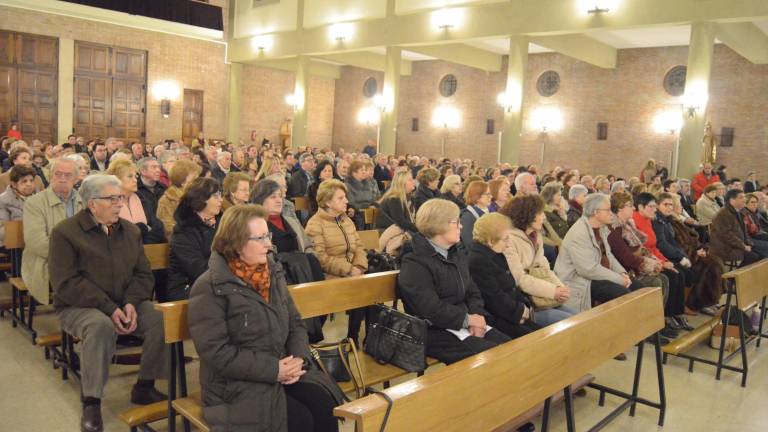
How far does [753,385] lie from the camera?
4.72 metres

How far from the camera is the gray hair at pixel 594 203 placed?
16.8 feet

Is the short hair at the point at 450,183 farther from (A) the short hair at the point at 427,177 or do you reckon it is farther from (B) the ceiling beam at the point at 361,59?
(B) the ceiling beam at the point at 361,59

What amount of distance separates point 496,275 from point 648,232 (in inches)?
123

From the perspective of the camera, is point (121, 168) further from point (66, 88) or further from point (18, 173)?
point (66, 88)

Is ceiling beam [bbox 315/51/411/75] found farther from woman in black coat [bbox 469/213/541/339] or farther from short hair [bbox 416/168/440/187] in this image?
woman in black coat [bbox 469/213/541/339]

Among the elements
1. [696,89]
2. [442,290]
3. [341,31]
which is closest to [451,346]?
[442,290]

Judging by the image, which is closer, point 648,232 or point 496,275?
point 496,275

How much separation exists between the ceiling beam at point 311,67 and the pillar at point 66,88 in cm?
596

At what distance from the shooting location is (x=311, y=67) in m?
23.7

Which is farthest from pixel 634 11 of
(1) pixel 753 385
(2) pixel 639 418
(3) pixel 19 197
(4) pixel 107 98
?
(4) pixel 107 98

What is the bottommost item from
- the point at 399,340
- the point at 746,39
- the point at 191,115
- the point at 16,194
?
the point at 399,340

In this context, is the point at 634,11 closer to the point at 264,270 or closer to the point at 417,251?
the point at 417,251

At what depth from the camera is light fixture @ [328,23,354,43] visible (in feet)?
56.3

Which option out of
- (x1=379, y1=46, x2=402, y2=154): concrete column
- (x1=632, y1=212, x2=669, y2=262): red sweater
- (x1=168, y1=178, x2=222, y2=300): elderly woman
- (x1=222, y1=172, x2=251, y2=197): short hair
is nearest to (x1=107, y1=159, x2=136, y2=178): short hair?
(x1=222, y1=172, x2=251, y2=197): short hair
